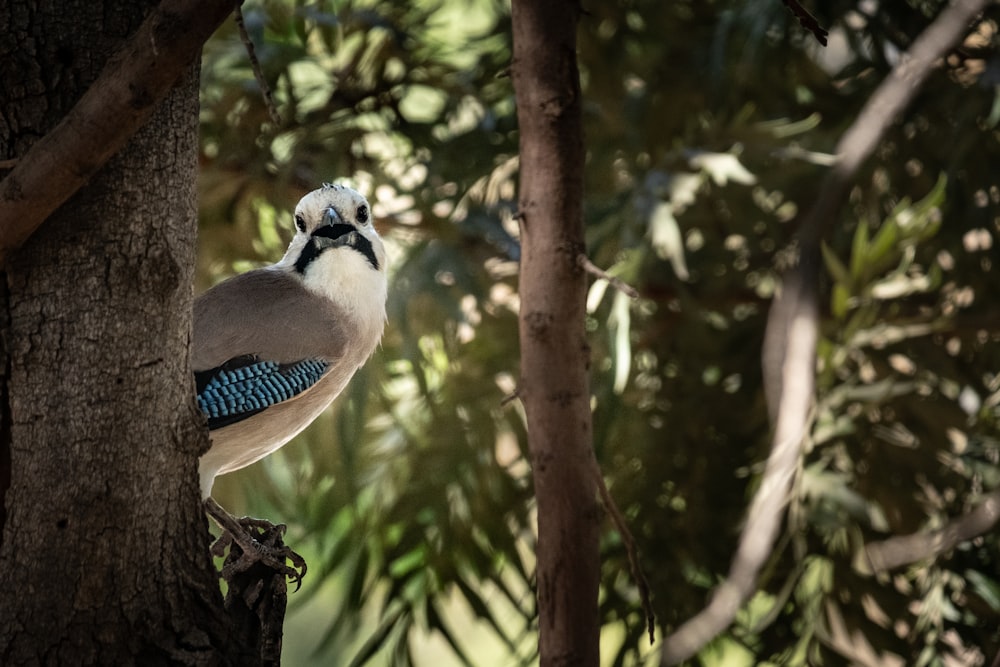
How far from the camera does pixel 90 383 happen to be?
1165 millimetres

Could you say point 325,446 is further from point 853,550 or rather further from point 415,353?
point 853,550

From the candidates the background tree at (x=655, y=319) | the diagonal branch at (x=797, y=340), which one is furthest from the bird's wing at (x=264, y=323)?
the background tree at (x=655, y=319)

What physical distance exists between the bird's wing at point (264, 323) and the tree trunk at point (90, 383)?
0.26 metres

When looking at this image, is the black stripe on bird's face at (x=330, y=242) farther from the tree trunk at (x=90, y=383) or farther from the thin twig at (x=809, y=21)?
the thin twig at (x=809, y=21)

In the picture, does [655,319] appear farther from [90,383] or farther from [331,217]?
[90,383]

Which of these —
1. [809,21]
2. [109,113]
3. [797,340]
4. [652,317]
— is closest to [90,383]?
[109,113]

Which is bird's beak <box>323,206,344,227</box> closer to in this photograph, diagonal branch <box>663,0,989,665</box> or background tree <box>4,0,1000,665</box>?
diagonal branch <box>663,0,989,665</box>

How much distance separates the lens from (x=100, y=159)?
3.61 ft

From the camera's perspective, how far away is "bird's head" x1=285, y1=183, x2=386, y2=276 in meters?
1.51

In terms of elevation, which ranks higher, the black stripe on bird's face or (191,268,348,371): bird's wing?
the black stripe on bird's face

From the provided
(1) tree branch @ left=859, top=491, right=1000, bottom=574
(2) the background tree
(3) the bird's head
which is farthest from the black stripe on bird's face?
(2) the background tree

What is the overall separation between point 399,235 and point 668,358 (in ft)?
2.74

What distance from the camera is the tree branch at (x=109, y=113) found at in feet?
3.48

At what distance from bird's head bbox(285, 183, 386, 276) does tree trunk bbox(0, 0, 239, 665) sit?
1.01 ft
